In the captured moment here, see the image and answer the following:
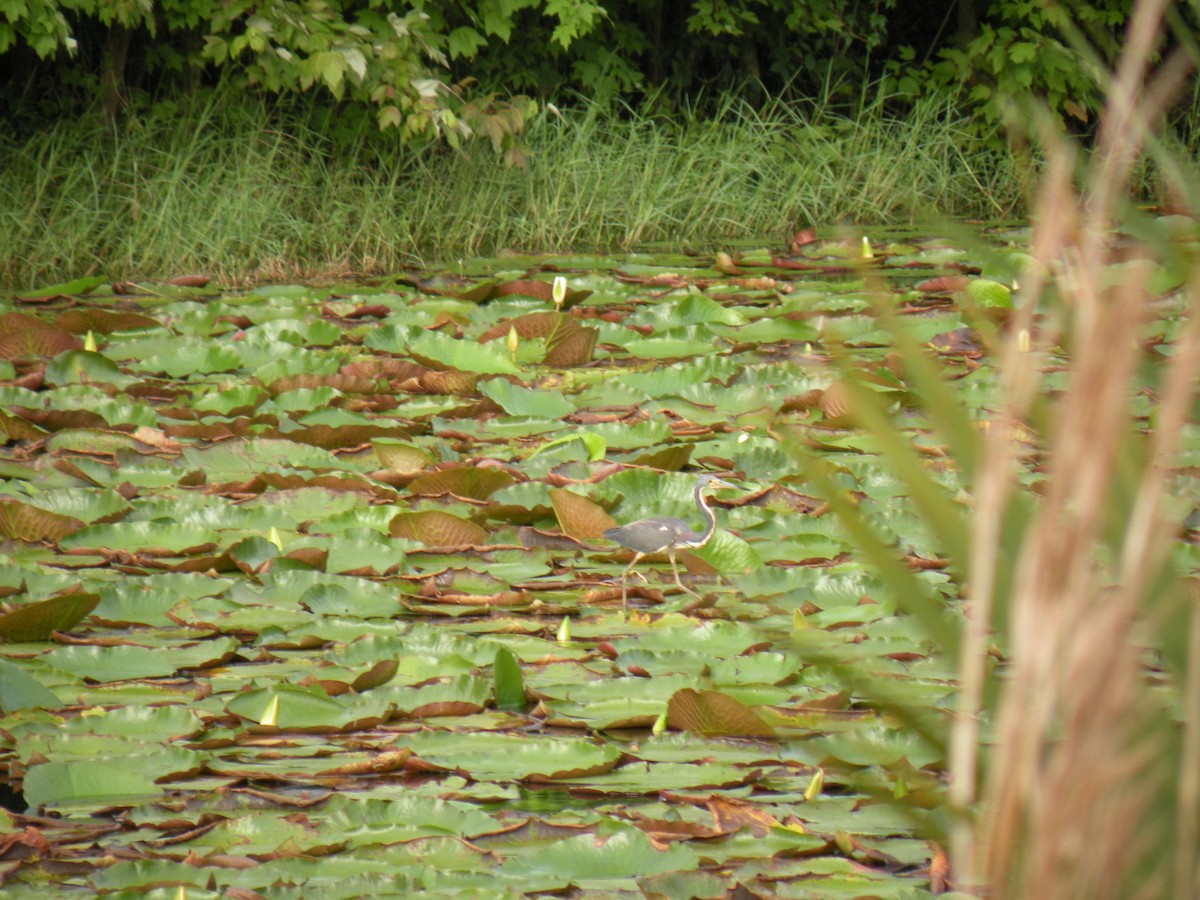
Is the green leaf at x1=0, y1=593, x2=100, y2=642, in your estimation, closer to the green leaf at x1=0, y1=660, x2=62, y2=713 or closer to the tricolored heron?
the green leaf at x1=0, y1=660, x2=62, y2=713

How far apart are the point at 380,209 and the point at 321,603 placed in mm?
4198

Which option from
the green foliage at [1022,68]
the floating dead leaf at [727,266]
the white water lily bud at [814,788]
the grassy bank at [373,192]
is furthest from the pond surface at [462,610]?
the green foliage at [1022,68]

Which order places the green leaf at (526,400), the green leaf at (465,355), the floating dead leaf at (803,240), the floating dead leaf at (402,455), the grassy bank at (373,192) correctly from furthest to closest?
the floating dead leaf at (803,240)
the grassy bank at (373,192)
the green leaf at (465,355)
the green leaf at (526,400)
the floating dead leaf at (402,455)

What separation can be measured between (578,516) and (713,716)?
36.2 inches

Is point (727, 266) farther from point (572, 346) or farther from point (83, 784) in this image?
point (83, 784)

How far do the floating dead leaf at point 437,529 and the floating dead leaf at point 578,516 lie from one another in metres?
0.16

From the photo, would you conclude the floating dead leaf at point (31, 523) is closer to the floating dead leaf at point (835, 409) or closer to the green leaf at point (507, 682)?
the green leaf at point (507, 682)

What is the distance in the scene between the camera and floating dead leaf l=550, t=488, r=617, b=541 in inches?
112

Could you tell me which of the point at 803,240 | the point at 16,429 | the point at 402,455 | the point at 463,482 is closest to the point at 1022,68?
the point at 803,240

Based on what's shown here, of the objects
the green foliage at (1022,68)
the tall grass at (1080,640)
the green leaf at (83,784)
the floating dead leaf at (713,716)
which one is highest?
the green foliage at (1022,68)

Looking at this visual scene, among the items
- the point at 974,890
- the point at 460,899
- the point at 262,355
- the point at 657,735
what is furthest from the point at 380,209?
the point at 974,890

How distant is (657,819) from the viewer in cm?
175

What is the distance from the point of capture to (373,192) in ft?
21.5

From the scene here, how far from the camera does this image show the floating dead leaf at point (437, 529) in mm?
2826
